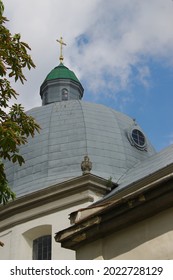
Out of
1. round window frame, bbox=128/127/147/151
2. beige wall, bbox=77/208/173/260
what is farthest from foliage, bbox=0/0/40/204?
round window frame, bbox=128/127/147/151

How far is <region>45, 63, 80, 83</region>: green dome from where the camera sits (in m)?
33.6

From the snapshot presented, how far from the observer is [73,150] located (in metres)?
24.1

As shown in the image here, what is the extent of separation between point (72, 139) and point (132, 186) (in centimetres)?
599

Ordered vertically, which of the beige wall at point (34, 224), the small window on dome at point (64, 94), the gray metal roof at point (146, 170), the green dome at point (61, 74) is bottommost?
the beige wall at point (34, 224)

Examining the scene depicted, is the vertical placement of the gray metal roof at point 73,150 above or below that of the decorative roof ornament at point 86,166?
above

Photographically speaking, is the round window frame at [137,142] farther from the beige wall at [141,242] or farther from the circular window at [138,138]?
the beige wall at [141,242]

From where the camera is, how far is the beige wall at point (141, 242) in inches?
353

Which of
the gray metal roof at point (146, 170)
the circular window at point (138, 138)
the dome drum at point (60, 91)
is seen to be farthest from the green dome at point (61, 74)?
the gray metal roof at point (146, 170)

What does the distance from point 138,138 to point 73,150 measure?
3.40 metres

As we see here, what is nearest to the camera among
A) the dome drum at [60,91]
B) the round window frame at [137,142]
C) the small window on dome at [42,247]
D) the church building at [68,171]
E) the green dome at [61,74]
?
the church building at [68,171]

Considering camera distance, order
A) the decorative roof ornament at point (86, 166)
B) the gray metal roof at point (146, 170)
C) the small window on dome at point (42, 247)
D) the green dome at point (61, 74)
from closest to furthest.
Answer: the gray metal roof at point (146, 170), the small window on dome at point (42, 247), the decorative roof ornament at point (86, 166), the green dome at point (61, 74)

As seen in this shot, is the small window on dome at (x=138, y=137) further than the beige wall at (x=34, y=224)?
Yes

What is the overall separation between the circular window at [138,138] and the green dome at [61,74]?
8534 mm
